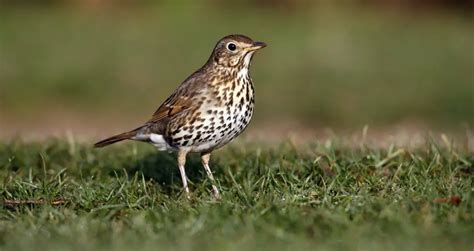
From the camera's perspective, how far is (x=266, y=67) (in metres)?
16.3

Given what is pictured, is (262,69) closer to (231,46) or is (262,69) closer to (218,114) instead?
(231,46)

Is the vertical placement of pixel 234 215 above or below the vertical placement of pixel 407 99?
above

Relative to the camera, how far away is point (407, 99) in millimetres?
14539

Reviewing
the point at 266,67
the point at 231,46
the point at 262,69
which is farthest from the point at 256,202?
the point at 266,67

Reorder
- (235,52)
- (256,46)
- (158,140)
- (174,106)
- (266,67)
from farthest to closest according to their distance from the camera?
(266,67) < (158,140) < (174,106) < (235,52) < (256,46)

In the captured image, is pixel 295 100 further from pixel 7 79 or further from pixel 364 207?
pixel 364 207

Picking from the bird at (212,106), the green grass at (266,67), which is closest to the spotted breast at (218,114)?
the bird at (212,106)

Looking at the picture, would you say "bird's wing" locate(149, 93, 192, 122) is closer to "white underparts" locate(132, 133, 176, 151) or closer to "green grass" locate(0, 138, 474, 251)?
"white underparts" locate(132, 133, 176, 151)

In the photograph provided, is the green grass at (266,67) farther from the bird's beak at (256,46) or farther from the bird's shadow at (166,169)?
the bird's beak at (256,46)

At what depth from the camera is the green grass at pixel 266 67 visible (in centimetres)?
1446

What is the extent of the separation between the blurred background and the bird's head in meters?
4.24

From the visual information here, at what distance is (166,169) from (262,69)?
25.9ft

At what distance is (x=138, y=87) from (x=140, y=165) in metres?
7.14

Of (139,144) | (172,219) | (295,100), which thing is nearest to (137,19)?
(295,100)
